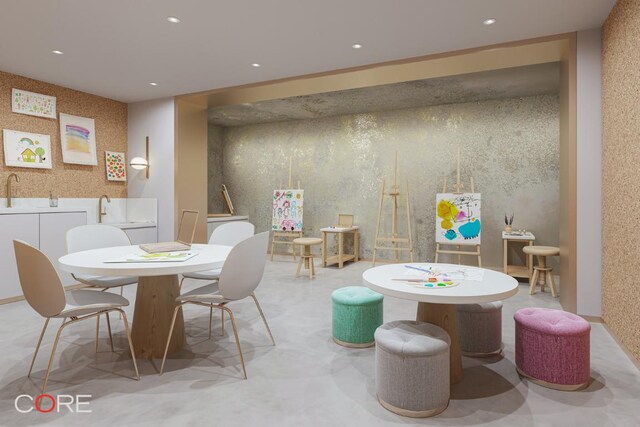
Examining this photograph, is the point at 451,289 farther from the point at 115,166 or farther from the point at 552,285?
the point at 115,166

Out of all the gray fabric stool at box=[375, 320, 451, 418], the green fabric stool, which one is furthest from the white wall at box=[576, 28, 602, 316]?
the gray fabric stool at box=[375, 320, 451, 418]

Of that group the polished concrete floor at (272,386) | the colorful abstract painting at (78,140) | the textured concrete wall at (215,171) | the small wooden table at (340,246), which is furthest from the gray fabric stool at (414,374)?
the textured concrete wall at (215,171)

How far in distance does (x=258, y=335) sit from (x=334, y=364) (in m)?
0.75

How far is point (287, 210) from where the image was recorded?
21.4 feet

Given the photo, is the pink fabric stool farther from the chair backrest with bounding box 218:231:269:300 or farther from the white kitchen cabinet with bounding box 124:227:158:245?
the white kitchen cabinet with bounding box 124:227:158:245

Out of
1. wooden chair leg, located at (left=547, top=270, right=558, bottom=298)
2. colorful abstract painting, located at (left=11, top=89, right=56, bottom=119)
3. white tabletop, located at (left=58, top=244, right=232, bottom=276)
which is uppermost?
colorful abstract painting, located at (left=11, top=89, right=56, bottom=119)

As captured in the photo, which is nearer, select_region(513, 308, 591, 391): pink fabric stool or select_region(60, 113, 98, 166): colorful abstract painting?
select_region(513, 308, 591, 391): pink fabric stool

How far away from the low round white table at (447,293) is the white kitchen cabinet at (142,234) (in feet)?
11.7

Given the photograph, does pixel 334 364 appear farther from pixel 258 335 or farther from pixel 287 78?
pixel 287 78

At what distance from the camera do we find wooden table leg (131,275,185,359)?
2457mm

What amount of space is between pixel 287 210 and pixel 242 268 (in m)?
4.32

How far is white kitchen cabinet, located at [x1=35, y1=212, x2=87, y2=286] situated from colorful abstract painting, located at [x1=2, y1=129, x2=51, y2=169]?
2.66 ft

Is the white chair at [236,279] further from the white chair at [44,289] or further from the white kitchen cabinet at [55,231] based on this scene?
the white kitchen cabinet at [55,231]

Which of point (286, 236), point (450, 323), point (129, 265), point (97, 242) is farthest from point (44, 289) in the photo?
point (286, 236)
